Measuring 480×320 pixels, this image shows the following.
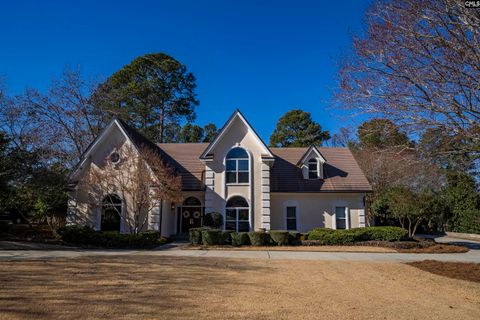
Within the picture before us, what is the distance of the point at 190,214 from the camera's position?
24.6 meters

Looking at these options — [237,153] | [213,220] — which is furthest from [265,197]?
[213,220]

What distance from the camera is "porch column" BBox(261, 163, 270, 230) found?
75.2 ft

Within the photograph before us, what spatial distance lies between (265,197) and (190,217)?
5.80 meters

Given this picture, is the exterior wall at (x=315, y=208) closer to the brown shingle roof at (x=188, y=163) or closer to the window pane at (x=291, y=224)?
the window pane at (x=291, y=224)

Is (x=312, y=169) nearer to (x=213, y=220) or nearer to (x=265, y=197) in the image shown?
(x=265, y=197)

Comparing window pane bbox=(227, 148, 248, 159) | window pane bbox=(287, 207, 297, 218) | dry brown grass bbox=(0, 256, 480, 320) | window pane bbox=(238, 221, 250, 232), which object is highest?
window pane bbox=(227, 148, 248, 159)

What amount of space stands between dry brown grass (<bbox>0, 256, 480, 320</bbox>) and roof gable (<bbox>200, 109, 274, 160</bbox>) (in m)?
12.2

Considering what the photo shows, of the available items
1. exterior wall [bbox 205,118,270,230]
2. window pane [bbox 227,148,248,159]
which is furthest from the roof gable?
window pane [bbox 227,148,248,159]

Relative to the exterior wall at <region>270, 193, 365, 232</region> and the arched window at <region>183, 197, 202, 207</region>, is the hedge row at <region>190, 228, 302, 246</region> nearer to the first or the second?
the exterior wall at <region>270, 193, 365, 232</region>

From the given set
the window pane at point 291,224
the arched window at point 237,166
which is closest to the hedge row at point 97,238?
the arched window at point 237,166

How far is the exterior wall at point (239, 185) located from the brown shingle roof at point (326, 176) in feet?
6.40

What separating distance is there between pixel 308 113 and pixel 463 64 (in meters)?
43.5

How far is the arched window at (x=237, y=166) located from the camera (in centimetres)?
2369

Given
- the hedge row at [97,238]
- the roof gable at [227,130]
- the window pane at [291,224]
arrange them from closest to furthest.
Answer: the hedge row at [97,238]
the roof gable at [227,130]
the window pane at [291,224]
